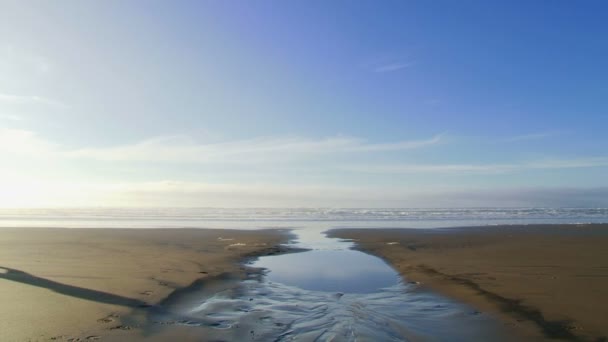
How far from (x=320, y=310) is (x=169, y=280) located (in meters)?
5.30

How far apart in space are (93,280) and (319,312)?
684cm

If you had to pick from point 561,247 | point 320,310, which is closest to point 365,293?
point 320,310

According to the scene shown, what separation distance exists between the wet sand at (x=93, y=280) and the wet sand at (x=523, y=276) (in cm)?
715

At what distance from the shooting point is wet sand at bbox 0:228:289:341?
762 centimetres

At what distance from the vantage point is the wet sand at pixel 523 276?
8.77 metres

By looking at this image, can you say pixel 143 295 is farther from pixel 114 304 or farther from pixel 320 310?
pixel 320 310

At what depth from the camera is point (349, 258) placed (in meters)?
19.1

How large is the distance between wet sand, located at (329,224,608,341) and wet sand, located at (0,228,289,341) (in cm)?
715

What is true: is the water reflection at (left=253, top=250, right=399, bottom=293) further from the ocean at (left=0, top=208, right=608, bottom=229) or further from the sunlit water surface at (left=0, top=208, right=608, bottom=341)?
the ocean at (left=0, top=208, right=608, bottom=229)

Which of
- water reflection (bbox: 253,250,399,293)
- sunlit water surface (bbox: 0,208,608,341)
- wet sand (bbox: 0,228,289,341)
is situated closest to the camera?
wet sand (bbox: 0,228,289,341)

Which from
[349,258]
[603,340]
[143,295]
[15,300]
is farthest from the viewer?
[349,258]

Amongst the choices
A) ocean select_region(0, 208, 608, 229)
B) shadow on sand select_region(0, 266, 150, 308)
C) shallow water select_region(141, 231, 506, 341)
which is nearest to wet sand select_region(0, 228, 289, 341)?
shadow on sand select_region(0, 266, 150, 308)

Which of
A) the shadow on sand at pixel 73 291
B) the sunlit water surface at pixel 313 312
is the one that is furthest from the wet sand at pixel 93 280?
the sunlit water surface at pixel 313 312

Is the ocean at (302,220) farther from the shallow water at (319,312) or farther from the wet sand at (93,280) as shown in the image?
the shallow water at (319,312)
